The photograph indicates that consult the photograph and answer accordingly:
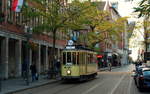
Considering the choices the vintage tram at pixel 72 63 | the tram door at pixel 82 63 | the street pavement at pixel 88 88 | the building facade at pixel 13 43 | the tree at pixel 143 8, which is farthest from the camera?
the building facade at pixel 13 43

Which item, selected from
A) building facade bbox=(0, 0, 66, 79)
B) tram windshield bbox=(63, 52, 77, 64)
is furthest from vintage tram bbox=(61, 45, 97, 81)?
building facade bbox=(0, 0, 66, 79)

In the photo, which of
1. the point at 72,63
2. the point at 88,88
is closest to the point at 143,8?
the point at 88,88

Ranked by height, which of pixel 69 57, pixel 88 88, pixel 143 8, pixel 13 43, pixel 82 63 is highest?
pixel 13 43

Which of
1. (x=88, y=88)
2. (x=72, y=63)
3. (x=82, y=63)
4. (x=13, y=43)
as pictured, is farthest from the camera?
(x=13, y=43)

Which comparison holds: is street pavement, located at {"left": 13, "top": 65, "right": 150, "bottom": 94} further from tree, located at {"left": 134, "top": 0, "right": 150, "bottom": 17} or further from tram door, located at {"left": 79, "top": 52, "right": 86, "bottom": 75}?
tree, located at {"left": 134, "top": 0, "right": 150, "bottom": 17}

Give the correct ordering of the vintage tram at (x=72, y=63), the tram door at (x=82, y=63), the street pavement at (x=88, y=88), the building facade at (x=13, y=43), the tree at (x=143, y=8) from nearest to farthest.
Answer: the tree at (x=143, y=8), the street pavement at (x=88, y=88), the vintage tram at (x=72, y=63), the tram door at (x=82, y=63), the building facade at (x=13, y=43)

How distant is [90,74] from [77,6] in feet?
24.5

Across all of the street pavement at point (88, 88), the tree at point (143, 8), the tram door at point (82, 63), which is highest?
the tree at point (143, 8)

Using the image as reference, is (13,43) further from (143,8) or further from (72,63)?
(143,8)

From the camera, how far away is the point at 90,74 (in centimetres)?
3691

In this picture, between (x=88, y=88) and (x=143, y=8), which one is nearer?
(x=143, y=8)

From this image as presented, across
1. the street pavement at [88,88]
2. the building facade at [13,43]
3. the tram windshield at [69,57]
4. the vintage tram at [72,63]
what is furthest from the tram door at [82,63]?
the building facade at [13,43]

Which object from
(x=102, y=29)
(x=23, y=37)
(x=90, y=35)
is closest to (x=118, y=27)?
(x=102, y=29)

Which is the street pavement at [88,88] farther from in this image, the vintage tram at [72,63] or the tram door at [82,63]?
the tram door at [82,63]
